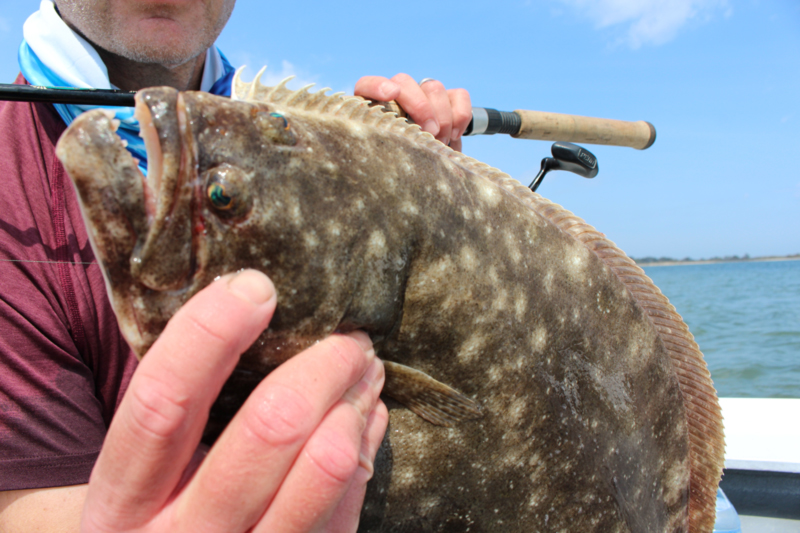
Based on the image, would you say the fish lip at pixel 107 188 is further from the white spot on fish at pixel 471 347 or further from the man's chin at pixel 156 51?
the man's chin at pixel 156 51

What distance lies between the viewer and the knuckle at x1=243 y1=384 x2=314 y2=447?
1.13 metres

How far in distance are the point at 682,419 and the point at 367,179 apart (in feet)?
5.85

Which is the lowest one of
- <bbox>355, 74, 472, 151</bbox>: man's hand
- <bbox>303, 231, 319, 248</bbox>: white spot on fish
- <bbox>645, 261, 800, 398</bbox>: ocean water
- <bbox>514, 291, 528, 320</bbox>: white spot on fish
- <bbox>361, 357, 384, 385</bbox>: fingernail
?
<bbox>645, 261, 800, 398</bbox>: ocean water

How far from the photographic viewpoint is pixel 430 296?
60.0 inches

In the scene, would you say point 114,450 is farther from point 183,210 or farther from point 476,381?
point 476,381

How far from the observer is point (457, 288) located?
61.1 inches

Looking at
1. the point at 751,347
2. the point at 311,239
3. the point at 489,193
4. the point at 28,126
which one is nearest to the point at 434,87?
the point at 489,193

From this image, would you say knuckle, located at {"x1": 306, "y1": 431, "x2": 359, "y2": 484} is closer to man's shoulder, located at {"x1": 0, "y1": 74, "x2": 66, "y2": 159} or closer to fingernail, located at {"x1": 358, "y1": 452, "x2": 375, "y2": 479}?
fingernail, located at {"x1": 358, "y1": 452, "x2": 375, "y2": 479}

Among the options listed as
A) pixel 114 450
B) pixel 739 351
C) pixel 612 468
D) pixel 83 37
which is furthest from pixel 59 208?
pixel 739 351

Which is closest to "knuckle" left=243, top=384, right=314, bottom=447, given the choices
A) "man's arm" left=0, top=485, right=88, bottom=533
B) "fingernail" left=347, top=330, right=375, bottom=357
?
"fingernail" left=347, top=330, right=375, bottom=357

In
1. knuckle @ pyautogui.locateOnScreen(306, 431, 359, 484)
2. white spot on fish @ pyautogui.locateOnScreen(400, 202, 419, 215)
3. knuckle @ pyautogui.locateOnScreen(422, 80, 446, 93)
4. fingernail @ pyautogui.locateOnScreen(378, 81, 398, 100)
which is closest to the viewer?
knuckle @ pyautogui.locateOnScreen(306, 431, 359, 484)

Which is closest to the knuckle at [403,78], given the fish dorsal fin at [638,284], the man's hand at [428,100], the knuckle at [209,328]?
the man's hand at [428,100]

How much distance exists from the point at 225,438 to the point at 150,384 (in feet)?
0.72

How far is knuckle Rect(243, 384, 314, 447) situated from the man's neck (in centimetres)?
216
